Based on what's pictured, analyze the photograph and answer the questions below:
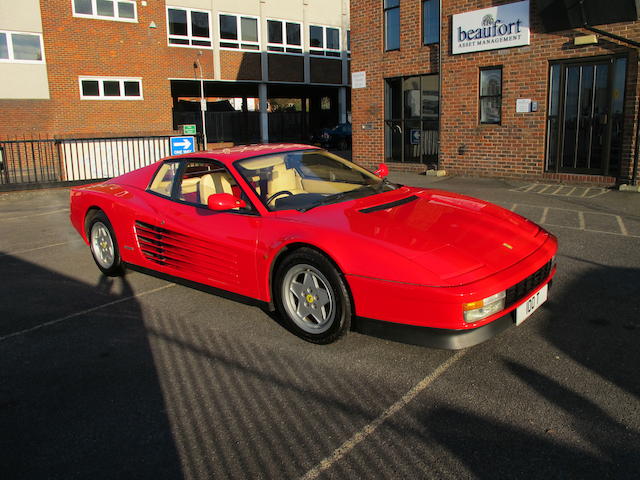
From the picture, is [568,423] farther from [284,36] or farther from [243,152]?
[284,36]

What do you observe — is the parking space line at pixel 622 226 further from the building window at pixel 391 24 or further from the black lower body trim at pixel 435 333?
the building window at pixel 391 24

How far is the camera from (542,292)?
3.92m

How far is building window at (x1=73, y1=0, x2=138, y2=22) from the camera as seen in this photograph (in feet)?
79.5

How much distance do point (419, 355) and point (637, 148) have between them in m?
9.53

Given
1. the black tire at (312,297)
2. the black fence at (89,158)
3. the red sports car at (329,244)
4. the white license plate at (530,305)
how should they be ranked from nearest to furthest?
the red sports car at (329,244) → the white license plate at (530,305) → the black tire at (312,297) → the black fence at (89,158)

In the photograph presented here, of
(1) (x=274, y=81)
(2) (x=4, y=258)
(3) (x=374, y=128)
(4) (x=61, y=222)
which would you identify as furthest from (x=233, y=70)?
(2) (x=4, y=258)

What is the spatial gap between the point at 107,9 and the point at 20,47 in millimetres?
4063

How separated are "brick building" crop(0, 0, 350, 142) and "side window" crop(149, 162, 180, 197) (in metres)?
11.4

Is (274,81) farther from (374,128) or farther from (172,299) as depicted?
(172,299)

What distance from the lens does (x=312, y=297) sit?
395cm

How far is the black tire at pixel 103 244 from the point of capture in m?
5.77

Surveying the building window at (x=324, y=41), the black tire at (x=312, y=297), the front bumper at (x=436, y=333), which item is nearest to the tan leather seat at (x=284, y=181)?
the black tire at (x=312, y=297)

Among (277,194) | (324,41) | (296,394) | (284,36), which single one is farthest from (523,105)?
(324,41)

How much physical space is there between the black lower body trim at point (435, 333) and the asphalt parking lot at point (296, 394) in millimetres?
257
